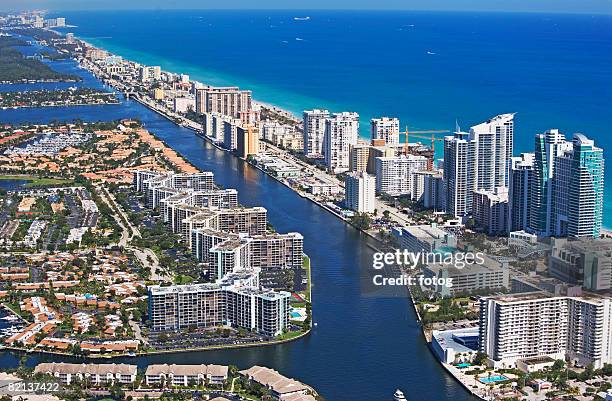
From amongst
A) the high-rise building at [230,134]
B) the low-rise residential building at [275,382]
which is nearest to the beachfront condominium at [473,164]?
the low-rise residential building at [275,382]

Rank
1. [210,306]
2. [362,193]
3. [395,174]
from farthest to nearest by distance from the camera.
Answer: [395,174], [362,193], [210,306]

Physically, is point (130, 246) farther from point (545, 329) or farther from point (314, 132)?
point (314, 132)

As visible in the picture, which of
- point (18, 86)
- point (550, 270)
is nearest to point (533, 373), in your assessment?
point (550, 270)

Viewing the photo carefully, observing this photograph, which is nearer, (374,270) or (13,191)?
(374,270)

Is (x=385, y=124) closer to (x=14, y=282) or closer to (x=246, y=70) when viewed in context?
(x=14, y=282)

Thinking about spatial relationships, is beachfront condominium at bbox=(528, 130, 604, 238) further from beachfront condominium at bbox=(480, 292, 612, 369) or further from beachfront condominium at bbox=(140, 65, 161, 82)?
beachfront condominium at bbox=(140, 65, 161, 82)

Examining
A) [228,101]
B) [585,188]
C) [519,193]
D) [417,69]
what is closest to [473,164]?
[519,193]
